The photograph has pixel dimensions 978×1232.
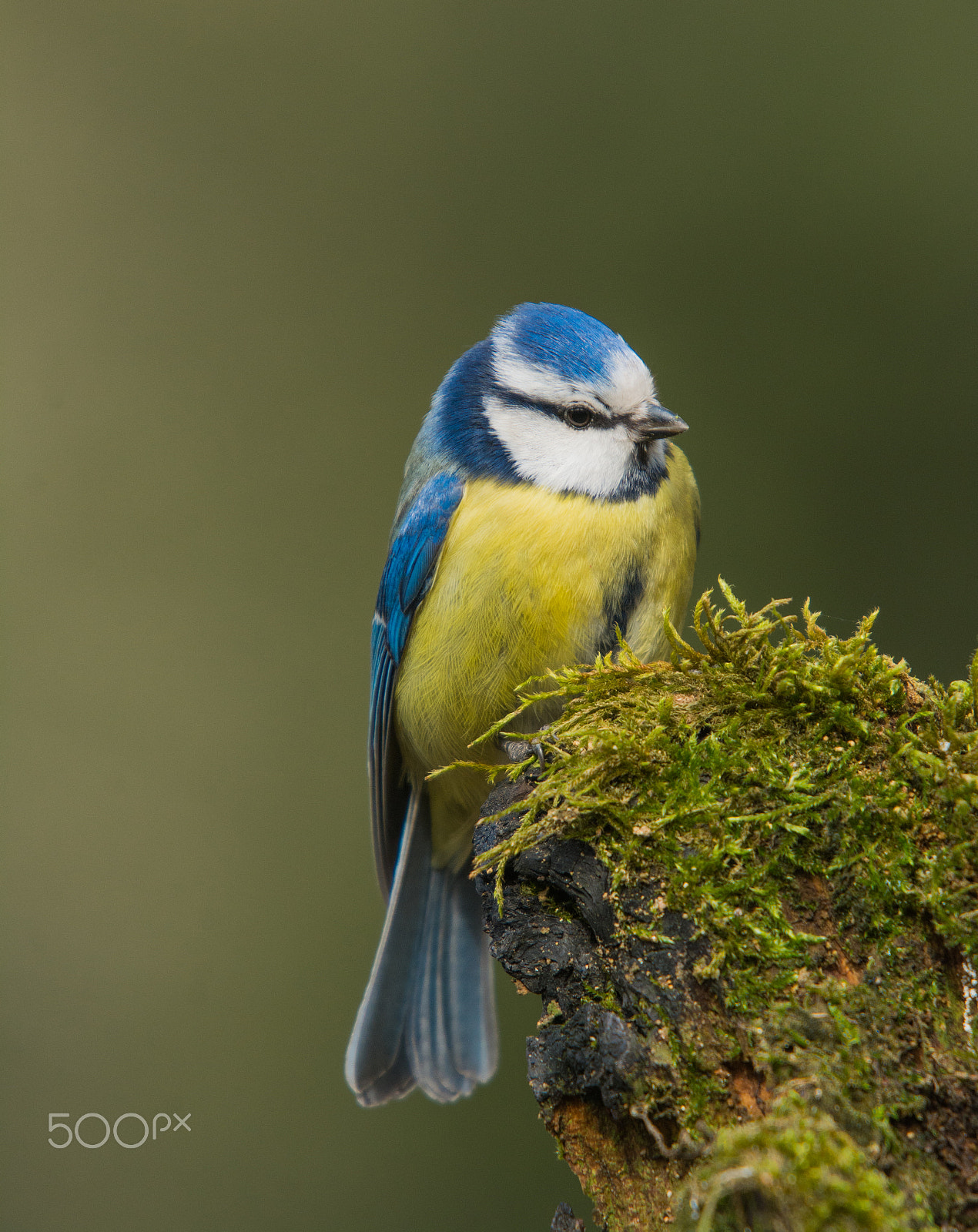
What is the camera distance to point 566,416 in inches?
71.9

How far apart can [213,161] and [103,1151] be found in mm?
3577

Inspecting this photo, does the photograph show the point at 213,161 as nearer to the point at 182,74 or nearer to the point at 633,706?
the point at 182,74

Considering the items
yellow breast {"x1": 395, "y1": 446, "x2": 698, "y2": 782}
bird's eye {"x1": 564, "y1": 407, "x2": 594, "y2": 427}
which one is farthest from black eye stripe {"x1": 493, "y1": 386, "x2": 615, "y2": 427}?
yellow breast {"x1": 395, "y1": 446, "x2": 698, "y2": 782}

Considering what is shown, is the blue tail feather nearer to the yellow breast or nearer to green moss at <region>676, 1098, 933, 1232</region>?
the yellow breast

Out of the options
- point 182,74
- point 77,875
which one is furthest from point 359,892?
point 182,74

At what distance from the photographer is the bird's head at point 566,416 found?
1.78m

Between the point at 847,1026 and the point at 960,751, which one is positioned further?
the point at 960,751

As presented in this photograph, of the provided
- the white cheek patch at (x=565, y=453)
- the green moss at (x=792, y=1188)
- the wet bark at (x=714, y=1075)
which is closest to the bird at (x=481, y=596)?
the white cheek patch at (x=565, y=453)

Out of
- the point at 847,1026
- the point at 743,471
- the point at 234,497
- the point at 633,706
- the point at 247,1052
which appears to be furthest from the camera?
the point at 234,497

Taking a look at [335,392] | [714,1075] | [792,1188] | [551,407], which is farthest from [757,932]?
[335,392]

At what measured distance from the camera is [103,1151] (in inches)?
115

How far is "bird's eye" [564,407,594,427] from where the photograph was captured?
1.81m

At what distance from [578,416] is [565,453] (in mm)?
81

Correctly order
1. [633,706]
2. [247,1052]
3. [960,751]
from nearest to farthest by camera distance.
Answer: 1. [960,751]
2. [633,706]
3. [247,1052]
